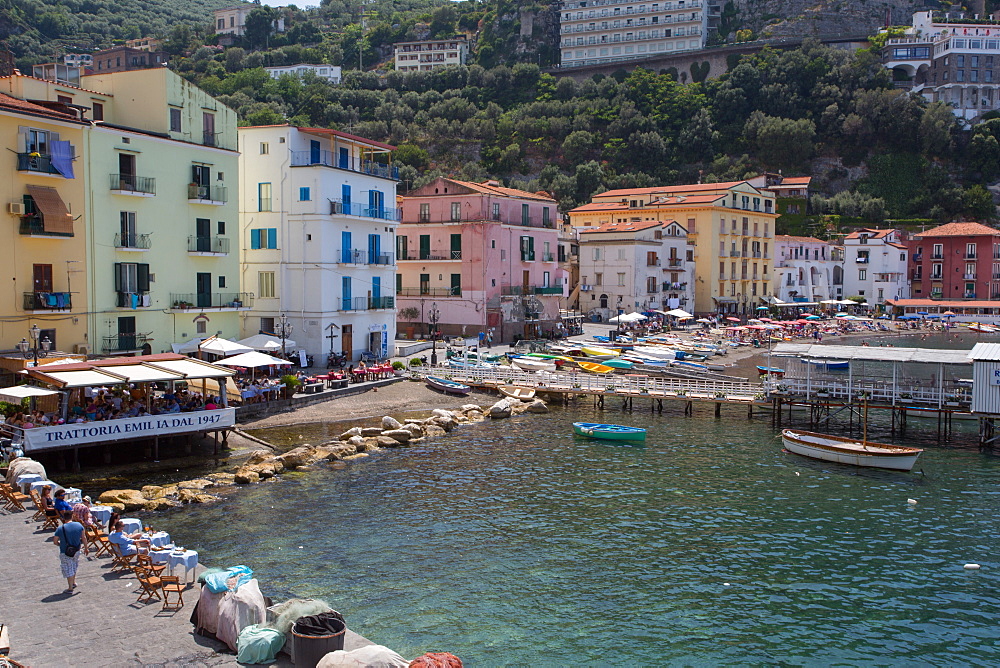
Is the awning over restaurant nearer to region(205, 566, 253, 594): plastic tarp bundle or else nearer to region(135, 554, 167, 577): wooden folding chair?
region(135, 554, 167, 577): wooden folding chair

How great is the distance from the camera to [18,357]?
105 feet

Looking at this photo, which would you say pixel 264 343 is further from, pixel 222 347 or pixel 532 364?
pixel 532 364

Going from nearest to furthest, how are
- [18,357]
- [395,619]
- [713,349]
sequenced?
[395,619] → [18,357] → [713,349]

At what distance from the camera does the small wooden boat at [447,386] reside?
4591cm

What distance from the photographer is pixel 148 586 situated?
49.5 ft

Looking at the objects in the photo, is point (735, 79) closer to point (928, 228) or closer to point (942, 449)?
point (928, 228)

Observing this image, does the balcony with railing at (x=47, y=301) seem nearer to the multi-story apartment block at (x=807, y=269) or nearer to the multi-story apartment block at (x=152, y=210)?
the multi-story apartment block at (x=152, y=210)

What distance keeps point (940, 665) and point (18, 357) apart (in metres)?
32.1

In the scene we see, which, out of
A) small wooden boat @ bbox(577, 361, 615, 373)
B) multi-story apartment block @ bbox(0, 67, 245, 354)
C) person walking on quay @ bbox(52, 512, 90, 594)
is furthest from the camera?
small wooden boat @ bbox(577, 361, 615, 373)

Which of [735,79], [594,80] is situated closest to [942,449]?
[735,79]

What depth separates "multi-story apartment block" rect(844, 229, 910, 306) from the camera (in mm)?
108188

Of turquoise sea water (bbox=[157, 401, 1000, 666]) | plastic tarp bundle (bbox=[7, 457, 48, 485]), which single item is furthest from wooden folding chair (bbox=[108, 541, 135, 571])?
plastic tarp bundle (bbox=[7, 457, 48, 485])

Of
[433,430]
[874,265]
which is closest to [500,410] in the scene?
[433,430]

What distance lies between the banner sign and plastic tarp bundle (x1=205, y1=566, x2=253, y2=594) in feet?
50.1
